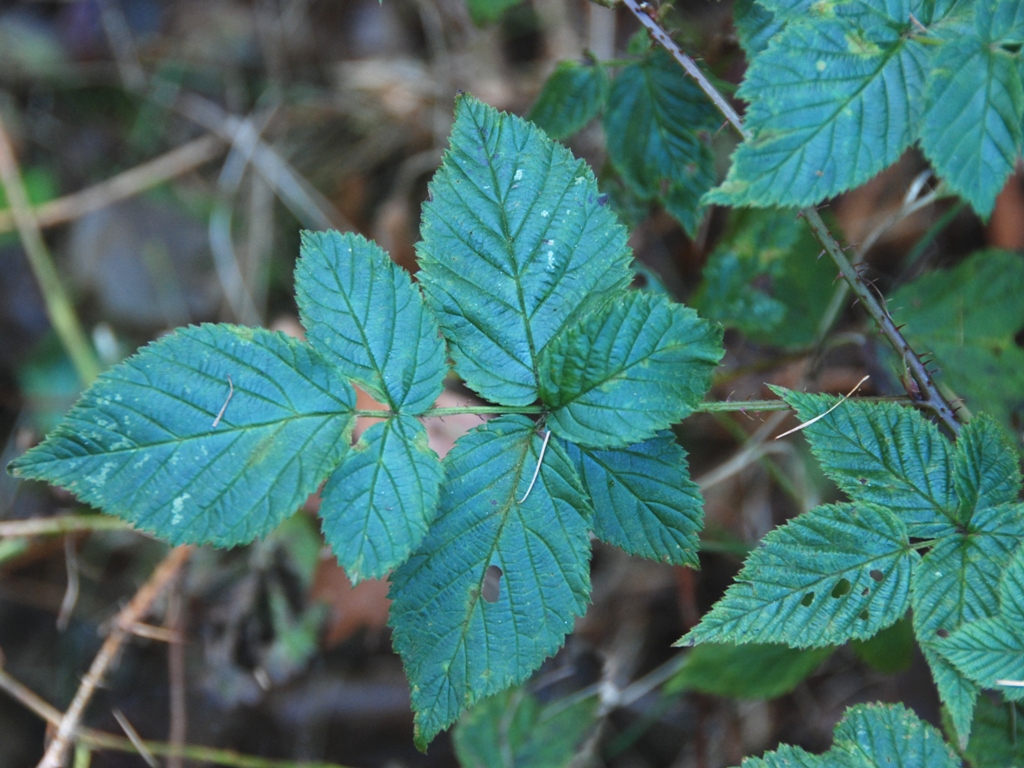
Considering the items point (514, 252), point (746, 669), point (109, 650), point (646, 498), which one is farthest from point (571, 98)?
point (109, 650)

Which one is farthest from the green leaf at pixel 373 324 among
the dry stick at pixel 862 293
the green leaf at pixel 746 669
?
the green leaf at pixel 746 669

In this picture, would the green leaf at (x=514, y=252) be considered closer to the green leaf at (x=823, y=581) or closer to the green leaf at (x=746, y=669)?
the green leaf at (x=823, y=581)

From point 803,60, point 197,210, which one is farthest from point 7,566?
point 803,60

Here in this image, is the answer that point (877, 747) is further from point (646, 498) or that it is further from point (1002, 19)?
point (1002, 19)

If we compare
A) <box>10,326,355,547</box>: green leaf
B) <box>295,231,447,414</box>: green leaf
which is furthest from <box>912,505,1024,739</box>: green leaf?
<box>10,326,355,547</box>: green leaf

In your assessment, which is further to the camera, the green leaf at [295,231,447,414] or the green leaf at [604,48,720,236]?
the green leaf at [604,48,720,236]

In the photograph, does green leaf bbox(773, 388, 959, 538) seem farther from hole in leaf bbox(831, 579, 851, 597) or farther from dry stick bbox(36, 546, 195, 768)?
dry stick bbox(36, 546, 195, 768)
